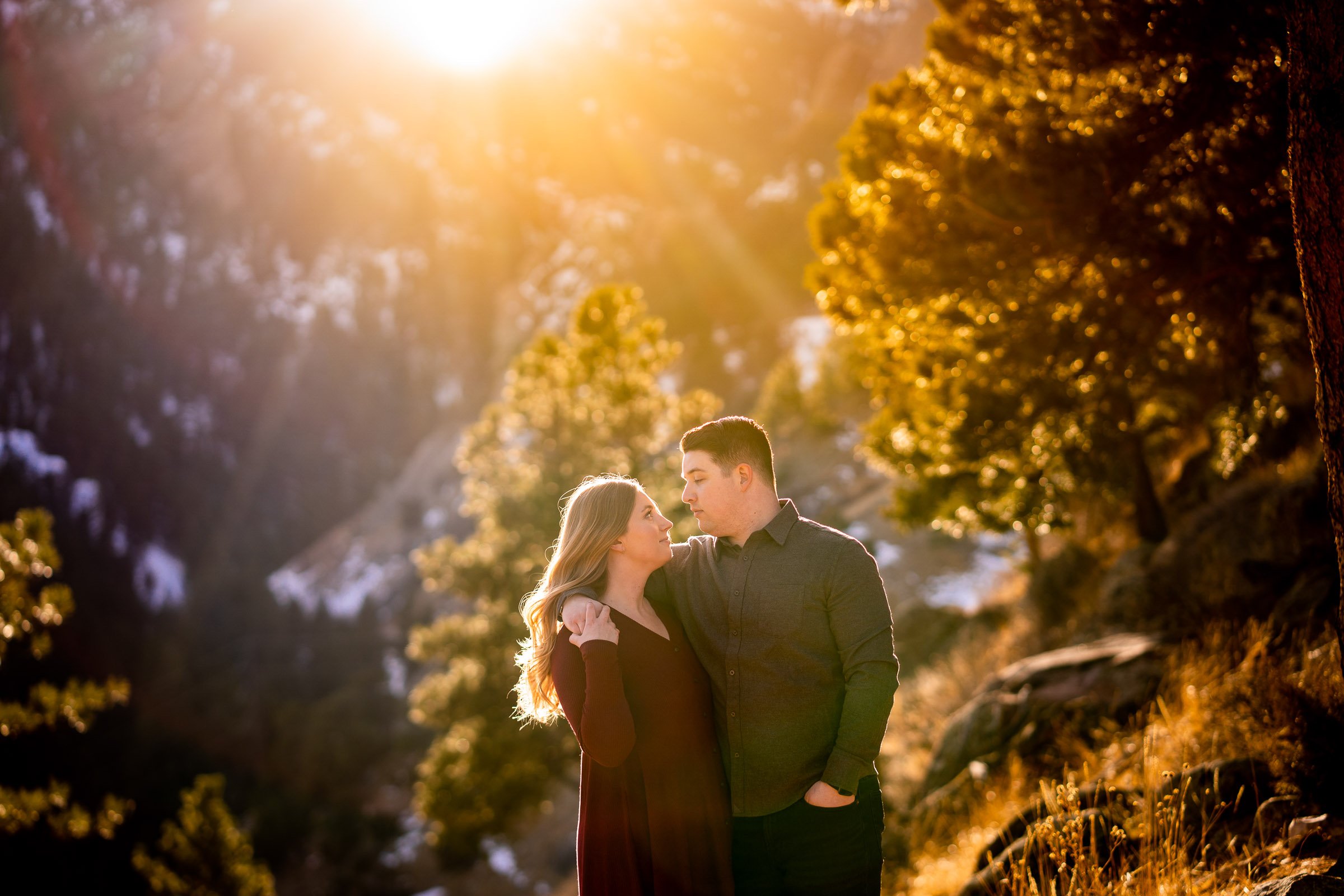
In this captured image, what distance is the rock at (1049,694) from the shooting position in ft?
20.1

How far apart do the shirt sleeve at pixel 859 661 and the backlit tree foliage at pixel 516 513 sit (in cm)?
1302

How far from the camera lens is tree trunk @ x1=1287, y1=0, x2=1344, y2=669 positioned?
280 cm

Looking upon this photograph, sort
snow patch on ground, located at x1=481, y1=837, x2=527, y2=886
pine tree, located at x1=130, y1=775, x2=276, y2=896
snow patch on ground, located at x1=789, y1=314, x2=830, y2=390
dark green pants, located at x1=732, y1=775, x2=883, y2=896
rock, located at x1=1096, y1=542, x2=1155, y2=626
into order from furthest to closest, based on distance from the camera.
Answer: snow patch on ground, located at x1=789, y1=314, x2=830, y2=390 → snow patch on ground, located at x1=481, y1=837, x2=527, y2=886 → pine tree, located at x1=130, y1=775, x2=276, y2=896 → rock, located at x1=1096, y1=542, x2=1155, y2=626 → dark green pants, located at x1=732, y1=775, x2=883, y2=896

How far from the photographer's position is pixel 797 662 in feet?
9.21

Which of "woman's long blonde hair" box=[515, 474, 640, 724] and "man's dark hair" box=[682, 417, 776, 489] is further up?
"man's dark hair" box=[682, 417, 776, 489]

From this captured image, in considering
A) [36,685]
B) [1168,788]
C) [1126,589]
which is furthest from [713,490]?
[36,685]

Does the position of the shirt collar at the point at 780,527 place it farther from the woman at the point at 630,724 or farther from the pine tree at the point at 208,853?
the pine tree at the point at 208,853

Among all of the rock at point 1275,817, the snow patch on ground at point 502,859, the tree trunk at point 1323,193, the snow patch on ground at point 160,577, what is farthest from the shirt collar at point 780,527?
the snow patch on ground at point 160,577

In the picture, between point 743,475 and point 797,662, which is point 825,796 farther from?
point 743,475

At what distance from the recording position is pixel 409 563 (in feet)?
289

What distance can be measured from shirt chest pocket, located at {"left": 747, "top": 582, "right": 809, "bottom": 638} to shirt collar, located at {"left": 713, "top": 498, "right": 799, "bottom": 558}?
187 millimetres

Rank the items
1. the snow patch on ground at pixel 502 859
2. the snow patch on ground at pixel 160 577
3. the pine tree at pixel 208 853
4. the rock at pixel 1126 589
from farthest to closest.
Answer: the snow patch on ground at pixel 160 577
the snow patch on ground at pixel 502 859
the pine tree at pixel 208 853
the rock at pixel 1126 589

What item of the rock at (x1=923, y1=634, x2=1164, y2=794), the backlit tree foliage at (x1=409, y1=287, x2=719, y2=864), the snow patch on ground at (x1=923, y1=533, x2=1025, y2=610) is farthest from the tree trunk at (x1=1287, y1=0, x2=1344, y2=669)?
the snow patch on ground at (x1=923, y1=533, x2=1025, y2=610)

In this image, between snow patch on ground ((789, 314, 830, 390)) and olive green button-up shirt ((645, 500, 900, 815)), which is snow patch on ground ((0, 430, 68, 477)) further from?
olive green button-up shirt ((645, 500, 900, 815))
